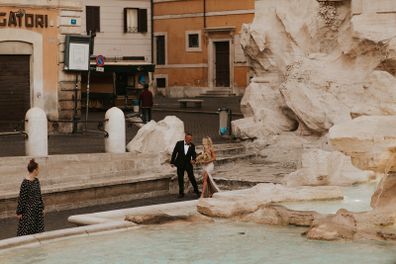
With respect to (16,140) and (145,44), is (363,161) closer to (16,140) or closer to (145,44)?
(16,140)

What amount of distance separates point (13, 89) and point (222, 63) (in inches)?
807

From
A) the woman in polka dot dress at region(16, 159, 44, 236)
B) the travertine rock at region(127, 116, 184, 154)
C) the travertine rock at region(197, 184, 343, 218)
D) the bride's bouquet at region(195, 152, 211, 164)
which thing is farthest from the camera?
the travertine rock at region(127, 116, 184, 154)

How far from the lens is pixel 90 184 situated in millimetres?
16594

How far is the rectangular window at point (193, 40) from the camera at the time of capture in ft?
144

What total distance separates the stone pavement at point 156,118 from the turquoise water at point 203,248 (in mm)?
7668

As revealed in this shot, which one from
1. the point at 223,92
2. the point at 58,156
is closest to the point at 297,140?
the point at 58,156

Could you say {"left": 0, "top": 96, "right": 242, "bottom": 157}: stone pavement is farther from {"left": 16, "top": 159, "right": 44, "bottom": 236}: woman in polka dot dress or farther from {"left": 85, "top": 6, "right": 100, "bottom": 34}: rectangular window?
{"left": 16, "top": 159, "right": 44, "bottom": 236}: woman in polka dot dress

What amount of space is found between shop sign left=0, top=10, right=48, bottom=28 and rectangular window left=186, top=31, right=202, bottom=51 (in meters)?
20.7

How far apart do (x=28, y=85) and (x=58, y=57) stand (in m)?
1.03

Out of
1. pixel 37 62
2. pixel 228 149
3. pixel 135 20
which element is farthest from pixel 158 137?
pixel 135 20

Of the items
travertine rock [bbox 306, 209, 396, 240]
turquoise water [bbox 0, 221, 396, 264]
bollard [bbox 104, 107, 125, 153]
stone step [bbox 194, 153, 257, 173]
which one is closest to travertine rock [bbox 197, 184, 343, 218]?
turquoise water [bbox 0, 221, 396, 264]

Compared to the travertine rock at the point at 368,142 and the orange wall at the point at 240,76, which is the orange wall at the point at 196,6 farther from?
the travertine rock at the point at 368,142

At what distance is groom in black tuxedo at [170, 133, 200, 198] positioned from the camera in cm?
1734

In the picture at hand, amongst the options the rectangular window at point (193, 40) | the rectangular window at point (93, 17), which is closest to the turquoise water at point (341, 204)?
the rectangular window at point (193, 40)
